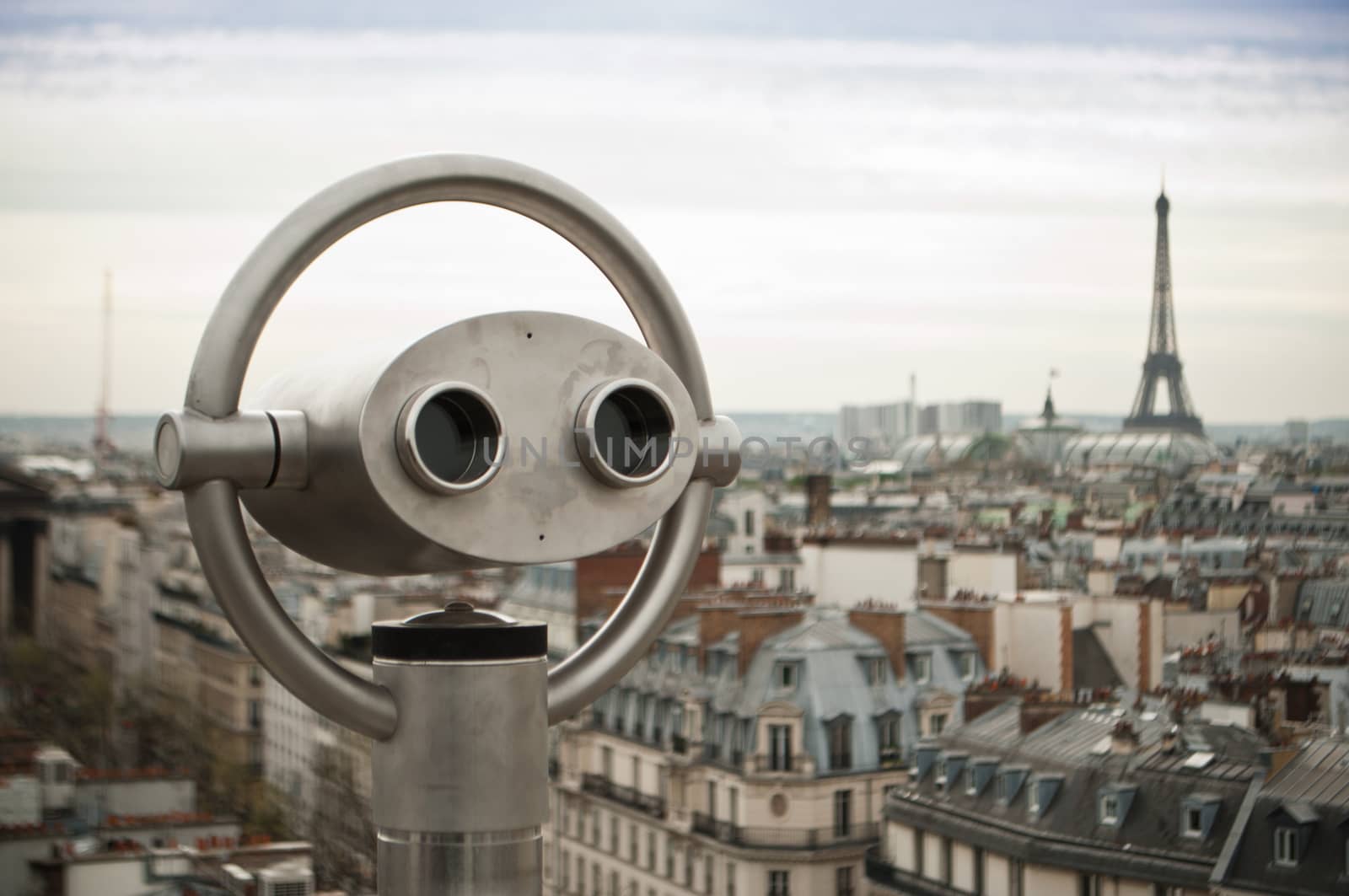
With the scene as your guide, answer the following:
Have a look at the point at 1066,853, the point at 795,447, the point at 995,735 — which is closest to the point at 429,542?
the point at 795,447

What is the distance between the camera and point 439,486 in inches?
127

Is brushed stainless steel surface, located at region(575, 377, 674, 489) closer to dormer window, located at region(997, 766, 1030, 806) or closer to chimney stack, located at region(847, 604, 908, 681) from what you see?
dormer window, located at region(997, 766, 1030, 806)

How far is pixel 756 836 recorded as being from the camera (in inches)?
804

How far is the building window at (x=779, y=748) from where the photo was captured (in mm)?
20484

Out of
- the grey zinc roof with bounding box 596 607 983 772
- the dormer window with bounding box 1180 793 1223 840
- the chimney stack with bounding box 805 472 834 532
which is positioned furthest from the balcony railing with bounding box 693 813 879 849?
the chimney stack with bounding box 805 472 834 532

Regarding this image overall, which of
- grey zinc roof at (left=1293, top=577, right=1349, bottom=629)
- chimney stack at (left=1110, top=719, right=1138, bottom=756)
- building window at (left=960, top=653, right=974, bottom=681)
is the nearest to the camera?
chimney stack at (left=1110, top=719, right=1138, bottom=756)

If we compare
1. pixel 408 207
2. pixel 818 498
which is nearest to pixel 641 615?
pixel 408 207

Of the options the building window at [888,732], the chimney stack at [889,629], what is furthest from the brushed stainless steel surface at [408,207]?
the chimney stack at [889,629]

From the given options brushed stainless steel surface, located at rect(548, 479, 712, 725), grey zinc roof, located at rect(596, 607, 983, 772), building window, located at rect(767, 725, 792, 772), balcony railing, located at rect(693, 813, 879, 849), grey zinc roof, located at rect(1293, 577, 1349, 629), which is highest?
brushed stainless steel surface, located at rect(548, 479, 712, 725)

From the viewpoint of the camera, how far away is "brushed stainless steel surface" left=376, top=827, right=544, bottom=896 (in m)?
3.47

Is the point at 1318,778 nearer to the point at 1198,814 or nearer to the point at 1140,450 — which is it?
the point at 1198,814

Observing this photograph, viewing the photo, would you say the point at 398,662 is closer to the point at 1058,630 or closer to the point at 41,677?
the point at 1058,630

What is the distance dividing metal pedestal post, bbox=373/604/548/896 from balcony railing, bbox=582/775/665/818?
61.6 ft

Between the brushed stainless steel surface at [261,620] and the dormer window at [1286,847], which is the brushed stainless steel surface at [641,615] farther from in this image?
the dormer window at [1286,847]
